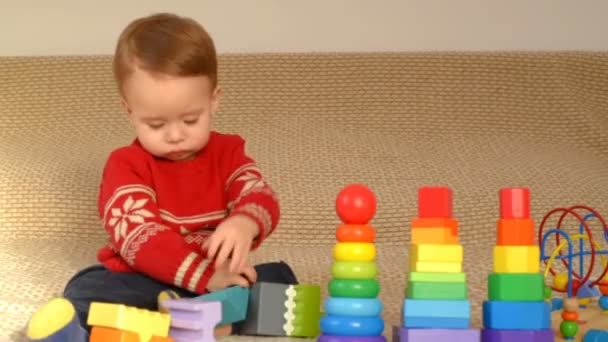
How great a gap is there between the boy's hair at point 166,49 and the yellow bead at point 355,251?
308 millimetres

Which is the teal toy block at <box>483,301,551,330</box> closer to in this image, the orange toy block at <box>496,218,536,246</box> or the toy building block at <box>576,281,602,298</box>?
the orange toy block at <box>496,218,536,246</box>

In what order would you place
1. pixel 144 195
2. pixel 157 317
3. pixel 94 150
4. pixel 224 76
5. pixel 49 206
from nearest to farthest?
pixel 157 317, pixel 144 195, pixel 49 206, pixel 94 150, pixel 224 76

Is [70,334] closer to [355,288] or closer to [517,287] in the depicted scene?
[355,288]

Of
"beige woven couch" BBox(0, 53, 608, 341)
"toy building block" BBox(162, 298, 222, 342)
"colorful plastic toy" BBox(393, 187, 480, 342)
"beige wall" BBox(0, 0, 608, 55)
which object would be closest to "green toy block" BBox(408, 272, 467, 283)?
"colorful plastic toy" BBox(393, 187, 480, 342)

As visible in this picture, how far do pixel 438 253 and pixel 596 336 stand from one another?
0.23 m

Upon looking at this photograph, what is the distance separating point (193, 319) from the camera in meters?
0.93

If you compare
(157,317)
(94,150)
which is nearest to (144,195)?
(157,317)

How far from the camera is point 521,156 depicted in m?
1.95

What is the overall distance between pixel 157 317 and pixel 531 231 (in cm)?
35

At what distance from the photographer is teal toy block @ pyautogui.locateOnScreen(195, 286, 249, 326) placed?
3.42 ft

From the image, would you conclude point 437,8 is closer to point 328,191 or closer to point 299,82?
point 299,82

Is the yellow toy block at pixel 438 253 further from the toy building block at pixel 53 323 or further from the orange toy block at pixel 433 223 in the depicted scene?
the toy building block at pixel 53 323

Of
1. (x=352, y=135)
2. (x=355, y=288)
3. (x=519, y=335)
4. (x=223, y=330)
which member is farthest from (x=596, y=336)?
(x=352, y=135)

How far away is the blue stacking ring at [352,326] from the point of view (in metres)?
0.91
